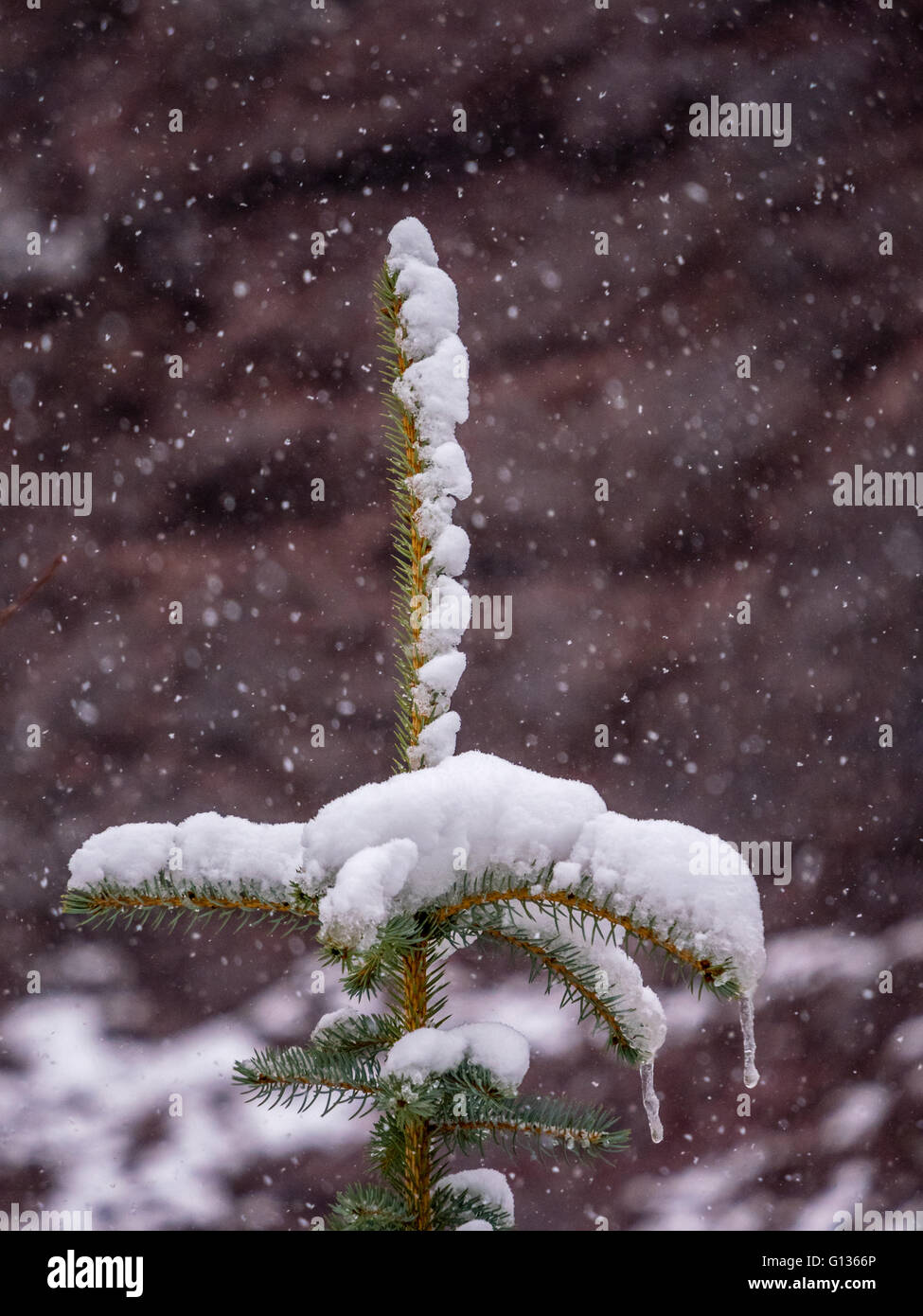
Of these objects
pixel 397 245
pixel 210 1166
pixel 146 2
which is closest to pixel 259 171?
pixel 146 2

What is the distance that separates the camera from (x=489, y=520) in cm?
139

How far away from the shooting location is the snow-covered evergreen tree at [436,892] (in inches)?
16.7

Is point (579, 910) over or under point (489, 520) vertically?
under

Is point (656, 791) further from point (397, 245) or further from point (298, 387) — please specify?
point (397, 245)

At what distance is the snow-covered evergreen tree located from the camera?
16.7 inches

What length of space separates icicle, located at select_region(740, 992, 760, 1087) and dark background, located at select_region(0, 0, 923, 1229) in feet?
2.90

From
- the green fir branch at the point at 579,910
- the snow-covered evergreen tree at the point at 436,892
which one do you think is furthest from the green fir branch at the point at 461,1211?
the green fir branch at the point at 579,910

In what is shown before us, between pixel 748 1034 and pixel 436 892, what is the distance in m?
0.17

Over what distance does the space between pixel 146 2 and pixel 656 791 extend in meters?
1.35

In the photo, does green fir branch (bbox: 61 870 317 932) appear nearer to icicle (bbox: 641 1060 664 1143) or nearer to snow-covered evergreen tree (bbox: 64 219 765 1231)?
snow-covered evergreen tree (bbox: 64 219 765 1231)

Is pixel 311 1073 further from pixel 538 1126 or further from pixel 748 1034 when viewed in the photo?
pixel 748 1034

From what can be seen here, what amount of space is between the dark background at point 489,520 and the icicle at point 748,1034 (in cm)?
89

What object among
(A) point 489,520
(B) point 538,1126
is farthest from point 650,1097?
(A) point 489,520

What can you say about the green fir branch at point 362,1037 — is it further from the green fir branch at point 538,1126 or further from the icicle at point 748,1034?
the icicle at point 748,1034
